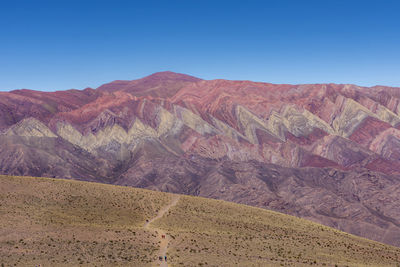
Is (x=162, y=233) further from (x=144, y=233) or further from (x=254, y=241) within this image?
(x=254, y=241)

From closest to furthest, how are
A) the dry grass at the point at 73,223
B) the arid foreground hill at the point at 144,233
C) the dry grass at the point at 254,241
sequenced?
the dry grass at the point at 73,223
the arid foreground hill at the point at 144,233
the dry grass at the point at 254,241

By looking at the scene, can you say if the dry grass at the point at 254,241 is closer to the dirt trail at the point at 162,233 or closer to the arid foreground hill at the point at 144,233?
the arid foreground hill at the point at 144,233

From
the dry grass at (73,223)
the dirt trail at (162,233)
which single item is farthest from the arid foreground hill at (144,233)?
the dirt trail at (162,233)

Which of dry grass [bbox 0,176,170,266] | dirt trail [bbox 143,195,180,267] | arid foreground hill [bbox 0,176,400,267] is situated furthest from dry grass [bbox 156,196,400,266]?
dry grass [bbox 0,176,170,266]

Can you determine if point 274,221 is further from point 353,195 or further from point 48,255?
point 353,195

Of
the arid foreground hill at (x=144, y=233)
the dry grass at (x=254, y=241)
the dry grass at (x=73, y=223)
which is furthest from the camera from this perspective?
the dry grass at (x=254, y=241)

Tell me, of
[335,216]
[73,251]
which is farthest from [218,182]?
[73,251]

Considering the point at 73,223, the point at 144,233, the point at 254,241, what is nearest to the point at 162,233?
the point at 144,233
